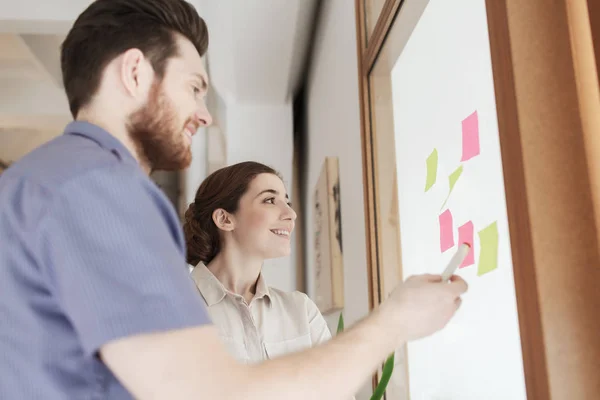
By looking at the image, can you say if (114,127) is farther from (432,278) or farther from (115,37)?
(432,278)

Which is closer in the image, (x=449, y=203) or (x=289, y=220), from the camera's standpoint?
(x=449, y=203)

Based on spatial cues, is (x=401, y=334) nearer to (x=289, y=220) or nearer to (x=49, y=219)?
(x=49, y=219)

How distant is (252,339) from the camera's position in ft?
4.51

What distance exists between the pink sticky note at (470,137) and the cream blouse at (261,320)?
694 mm

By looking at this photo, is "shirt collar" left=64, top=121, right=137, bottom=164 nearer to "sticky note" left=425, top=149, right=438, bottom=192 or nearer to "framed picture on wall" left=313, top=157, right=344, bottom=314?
"sticky note" left=425, top=149, right=438, bottom=192

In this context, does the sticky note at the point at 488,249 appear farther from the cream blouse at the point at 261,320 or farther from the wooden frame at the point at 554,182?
the cream blouse at the point at 261,320

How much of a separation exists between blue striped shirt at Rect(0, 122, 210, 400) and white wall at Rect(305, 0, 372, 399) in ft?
3.65

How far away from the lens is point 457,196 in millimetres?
917

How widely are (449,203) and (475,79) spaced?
0.70 feet

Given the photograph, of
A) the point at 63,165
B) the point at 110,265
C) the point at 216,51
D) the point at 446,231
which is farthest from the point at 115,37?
the point at 216,51

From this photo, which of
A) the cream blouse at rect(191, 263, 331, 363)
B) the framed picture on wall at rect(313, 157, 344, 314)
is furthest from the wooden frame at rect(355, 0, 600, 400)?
the framed picture on wall at rect(313, 157, 344, 314)

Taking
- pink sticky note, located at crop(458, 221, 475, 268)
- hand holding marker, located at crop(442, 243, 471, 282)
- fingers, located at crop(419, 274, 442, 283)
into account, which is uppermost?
pink sticky note, located at crop(458, 221, 475, 268)

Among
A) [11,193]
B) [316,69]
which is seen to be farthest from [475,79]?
[316,69]

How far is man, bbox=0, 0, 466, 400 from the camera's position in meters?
0.49
